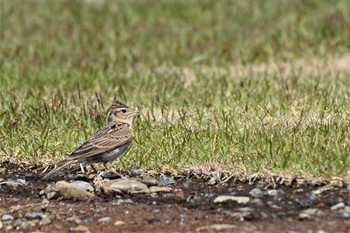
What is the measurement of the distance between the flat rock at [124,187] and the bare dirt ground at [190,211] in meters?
0.06

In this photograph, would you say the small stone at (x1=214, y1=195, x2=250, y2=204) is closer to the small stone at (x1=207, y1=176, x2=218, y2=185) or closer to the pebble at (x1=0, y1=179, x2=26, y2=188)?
the small stone at (x1=207, y1=176, x2=218, y2=185)

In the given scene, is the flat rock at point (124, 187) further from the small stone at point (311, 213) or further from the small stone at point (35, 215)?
the small stone at point (311, 213)

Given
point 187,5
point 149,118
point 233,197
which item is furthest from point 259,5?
point 233,197

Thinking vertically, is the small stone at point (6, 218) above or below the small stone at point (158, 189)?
above

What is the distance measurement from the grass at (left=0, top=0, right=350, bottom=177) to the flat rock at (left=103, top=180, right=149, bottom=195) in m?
0.59

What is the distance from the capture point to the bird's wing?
827cm

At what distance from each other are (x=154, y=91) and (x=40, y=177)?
11.6 ft

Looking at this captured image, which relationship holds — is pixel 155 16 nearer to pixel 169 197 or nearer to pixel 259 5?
pixel 259 5

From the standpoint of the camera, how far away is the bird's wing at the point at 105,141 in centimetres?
827

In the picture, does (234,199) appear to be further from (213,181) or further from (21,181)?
(21,181)

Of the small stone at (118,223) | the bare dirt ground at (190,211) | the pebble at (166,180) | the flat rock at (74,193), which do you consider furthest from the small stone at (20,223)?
the pebble at (166,180)

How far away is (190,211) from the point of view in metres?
7.15

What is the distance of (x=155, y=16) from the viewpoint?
1802cm

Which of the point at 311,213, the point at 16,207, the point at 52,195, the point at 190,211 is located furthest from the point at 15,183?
the point at 311,213
